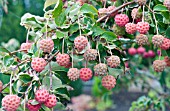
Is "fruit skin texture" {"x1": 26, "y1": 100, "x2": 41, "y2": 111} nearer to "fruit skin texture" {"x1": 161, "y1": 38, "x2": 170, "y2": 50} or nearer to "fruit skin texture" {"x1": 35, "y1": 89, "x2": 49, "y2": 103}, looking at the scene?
"fruit skin texture" {"x1": 35, "y1": 89, "x2": 49, "y2": 103}

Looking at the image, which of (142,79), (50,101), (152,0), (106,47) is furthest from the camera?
(142,79)

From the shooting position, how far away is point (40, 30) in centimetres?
127

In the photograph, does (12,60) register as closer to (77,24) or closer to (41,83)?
(41,83)

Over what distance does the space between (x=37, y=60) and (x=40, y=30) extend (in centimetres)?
17

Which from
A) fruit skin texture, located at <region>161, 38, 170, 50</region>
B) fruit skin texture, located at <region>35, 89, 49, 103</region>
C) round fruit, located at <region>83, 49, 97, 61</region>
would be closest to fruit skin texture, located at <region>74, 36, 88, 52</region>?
round fruit, located at <region>83, 49, 97, 61</region>

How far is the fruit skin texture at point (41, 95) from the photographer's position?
1109 mm

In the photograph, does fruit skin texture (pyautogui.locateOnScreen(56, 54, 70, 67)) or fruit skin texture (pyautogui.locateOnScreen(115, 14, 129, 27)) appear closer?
fruit skin texture (pyautogui.locateOnScreen(56, 54, 70, 67))

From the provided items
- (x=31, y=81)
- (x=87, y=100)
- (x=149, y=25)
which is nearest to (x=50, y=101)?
(x=31, y=81)

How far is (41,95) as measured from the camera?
111cm

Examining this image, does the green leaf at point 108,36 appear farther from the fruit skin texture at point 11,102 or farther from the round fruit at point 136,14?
the fruit skin texture at point 11,102

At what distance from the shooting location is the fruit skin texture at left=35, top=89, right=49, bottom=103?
111 cm

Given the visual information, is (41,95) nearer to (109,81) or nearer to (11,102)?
(11,102)

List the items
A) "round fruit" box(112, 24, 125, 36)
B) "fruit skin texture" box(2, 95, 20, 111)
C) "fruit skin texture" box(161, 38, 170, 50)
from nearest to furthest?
"fruit skin texture" box(2, 95, 20, 111) → "fruit skin texture" box(161, 38, 170, 50) → "round fruit" box(112, 24, 125, 36)

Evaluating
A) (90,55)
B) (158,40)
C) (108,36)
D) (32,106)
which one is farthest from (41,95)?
(158,40)
